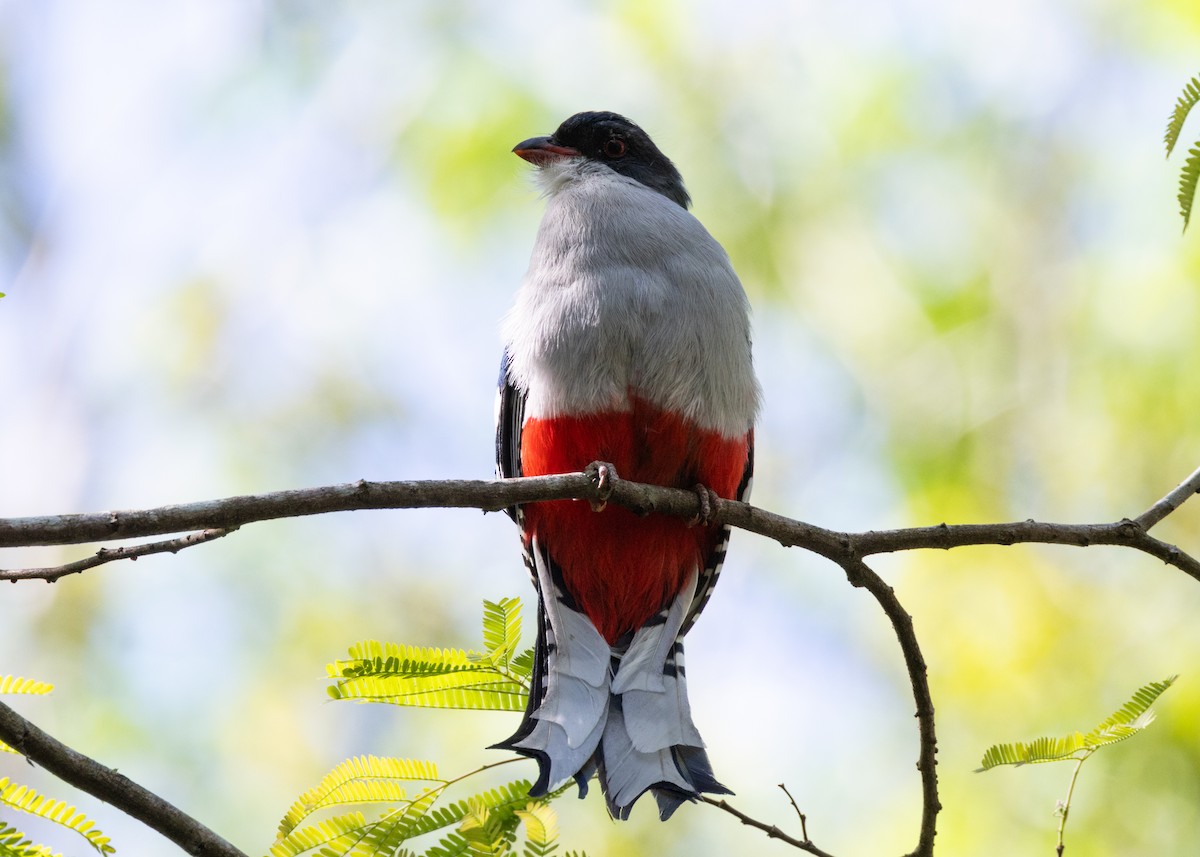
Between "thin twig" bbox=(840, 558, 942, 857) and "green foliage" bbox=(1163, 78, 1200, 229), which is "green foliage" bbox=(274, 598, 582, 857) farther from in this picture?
"green foliage" bbox=(1163, 78, 1200, 229)

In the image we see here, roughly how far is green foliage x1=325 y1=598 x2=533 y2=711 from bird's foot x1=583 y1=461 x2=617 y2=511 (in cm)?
38

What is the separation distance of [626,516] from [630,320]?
0.68 metres

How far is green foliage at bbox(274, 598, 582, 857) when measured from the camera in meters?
2.72

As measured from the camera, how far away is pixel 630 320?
4.01m

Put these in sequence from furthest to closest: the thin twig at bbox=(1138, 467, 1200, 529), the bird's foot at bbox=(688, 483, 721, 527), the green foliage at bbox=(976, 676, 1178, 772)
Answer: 1. the bird's foot at bbox=(688, 483, 721, 527)
2. the thin twig at bbox=(1138, 467, 1200, 529)
3. the green foliage at bbox=(976, 676, 1178, 772)

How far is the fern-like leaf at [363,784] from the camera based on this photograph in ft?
9.49

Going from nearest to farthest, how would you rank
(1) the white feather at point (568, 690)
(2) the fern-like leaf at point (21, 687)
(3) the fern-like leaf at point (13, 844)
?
1. (3) the fern-like leaf at point (13, 844)
2. (2) the fern-like leaf at point (21, 687)
3. (1) the white feather at point (568, 690)

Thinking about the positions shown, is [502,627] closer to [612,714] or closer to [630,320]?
[612,714]

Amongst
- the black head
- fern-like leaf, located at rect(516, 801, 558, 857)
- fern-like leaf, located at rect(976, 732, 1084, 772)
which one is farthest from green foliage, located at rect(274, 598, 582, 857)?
the black head

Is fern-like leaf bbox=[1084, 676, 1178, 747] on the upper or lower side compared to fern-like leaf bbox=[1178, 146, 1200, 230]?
lower

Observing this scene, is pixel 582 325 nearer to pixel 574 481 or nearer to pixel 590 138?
pixel 574 481

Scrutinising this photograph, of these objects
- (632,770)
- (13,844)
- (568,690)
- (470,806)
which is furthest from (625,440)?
(13,844)

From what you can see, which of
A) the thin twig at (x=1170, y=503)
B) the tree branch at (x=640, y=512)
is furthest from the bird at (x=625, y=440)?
the thin twig at (x=1170, y=503)

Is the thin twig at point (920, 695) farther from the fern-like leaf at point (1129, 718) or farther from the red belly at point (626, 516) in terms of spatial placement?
the red belly at point (626, 516)
